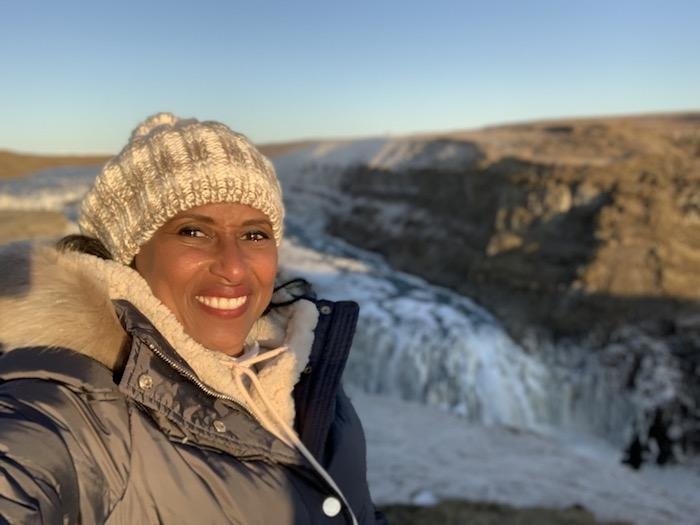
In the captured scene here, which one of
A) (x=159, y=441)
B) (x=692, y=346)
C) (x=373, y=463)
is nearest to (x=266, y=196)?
(x=159, y=441)

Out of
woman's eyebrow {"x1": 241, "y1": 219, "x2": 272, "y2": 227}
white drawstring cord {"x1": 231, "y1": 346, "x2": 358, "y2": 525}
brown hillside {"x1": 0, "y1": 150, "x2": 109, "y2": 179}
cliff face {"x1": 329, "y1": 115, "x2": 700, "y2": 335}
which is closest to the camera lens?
white drawstring cord {"x1": 231, "y1": 346, "x2": 358, "y2": 525}

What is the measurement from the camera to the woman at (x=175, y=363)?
1.36 meters

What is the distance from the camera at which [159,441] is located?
1.50m

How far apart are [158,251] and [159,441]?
58cm

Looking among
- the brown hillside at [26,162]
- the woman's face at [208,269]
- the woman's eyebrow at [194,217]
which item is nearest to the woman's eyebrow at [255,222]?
the woman's face at [208,269]

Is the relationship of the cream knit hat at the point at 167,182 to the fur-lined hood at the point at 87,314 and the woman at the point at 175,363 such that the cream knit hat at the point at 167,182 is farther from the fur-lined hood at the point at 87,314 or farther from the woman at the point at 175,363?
the fur-lined hood at the point at 87,314

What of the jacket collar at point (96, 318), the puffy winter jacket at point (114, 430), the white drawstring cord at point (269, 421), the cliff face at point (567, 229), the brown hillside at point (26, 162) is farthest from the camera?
the brown hillside at point (26, 162)

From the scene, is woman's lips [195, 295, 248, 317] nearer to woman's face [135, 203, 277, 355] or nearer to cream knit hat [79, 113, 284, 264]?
woman's face [135, 203, 277, 355]

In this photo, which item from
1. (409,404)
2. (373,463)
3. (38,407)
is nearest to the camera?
(38,407)

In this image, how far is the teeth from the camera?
1.84m

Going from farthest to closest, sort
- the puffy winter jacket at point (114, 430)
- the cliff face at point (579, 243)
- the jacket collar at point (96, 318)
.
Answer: the cliff face at point (579, 243) < the jacket collar at point (96, 318) < the puffy winter jacket at point (114, 430)

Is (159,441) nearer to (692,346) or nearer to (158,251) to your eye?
(158,251)

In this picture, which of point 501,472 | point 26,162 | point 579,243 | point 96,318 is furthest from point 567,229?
point 26,162

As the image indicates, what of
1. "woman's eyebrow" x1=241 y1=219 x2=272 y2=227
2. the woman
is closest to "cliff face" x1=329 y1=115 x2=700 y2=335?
the woman
